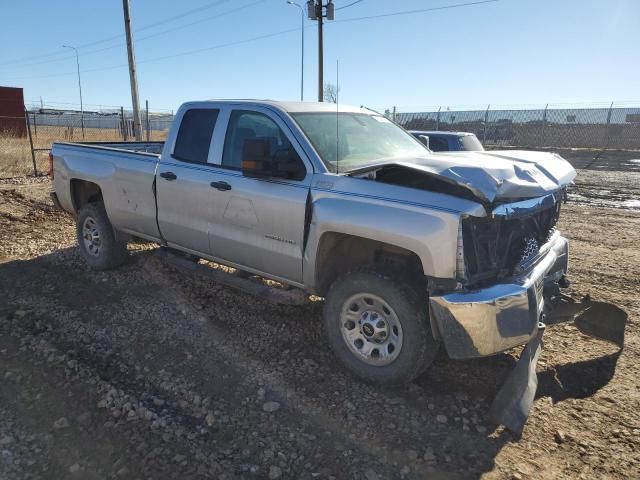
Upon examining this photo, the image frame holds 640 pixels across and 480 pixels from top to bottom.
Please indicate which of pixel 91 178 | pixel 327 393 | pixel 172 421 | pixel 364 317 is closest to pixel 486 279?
pixel 364 317

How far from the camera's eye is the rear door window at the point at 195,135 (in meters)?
4.63

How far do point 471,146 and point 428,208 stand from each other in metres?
8.03

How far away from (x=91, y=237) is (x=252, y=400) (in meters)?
3.64

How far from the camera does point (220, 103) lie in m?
4.63

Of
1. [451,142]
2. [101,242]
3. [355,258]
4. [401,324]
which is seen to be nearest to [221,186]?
[355,258]

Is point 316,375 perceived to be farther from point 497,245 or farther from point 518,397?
point 497,245

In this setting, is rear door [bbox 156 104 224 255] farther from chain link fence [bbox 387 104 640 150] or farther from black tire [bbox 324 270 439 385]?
chain link fence [bbox 387 104 640 150]

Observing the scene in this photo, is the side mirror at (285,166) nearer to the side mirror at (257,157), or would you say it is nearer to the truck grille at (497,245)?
the side mirror at (257,157)

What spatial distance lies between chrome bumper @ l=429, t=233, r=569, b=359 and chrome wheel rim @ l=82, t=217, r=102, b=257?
4.34 metres

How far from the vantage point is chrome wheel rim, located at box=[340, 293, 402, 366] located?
3471mm

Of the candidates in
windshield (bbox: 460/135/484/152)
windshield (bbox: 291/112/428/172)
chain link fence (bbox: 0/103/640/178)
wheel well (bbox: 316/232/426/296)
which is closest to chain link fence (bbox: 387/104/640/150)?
chain link fence (bbox: 0/103/640/178)

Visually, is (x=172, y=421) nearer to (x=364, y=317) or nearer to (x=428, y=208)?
(x=364, y=317)

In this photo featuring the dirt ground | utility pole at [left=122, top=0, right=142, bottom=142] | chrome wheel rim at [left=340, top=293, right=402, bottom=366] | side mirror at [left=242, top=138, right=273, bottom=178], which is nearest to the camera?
the dirt ground

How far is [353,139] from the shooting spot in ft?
14.3
